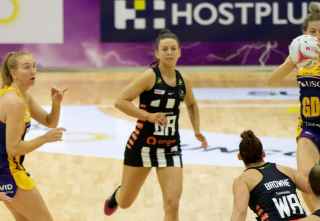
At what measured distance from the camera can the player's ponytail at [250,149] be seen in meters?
5.21

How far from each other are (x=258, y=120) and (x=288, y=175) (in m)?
8.00

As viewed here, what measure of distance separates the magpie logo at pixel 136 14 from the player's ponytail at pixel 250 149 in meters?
12.5

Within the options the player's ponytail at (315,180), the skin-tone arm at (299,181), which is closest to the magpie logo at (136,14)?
the skin-tone arm at (299,181)

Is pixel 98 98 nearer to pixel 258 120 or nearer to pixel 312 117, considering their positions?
pixel 258 120

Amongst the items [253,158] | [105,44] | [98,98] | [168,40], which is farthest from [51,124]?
[105,44]

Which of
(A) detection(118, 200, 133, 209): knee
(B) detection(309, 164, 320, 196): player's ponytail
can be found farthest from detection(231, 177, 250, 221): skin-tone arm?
(A) detection(118, 200, 133, 209): knee

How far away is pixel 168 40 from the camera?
22.4 feet

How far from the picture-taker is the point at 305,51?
6.54m

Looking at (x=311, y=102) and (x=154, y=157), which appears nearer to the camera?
(x=311, y=102)

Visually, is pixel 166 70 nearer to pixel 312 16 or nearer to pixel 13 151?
pixel 312 16

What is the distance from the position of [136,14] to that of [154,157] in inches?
429

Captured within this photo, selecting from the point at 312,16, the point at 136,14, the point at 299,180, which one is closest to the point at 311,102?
the point at 312,16

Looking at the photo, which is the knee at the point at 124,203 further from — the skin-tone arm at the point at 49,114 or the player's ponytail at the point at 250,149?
the player's ponytail at the point at 250,149

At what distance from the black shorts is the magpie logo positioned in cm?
1080
